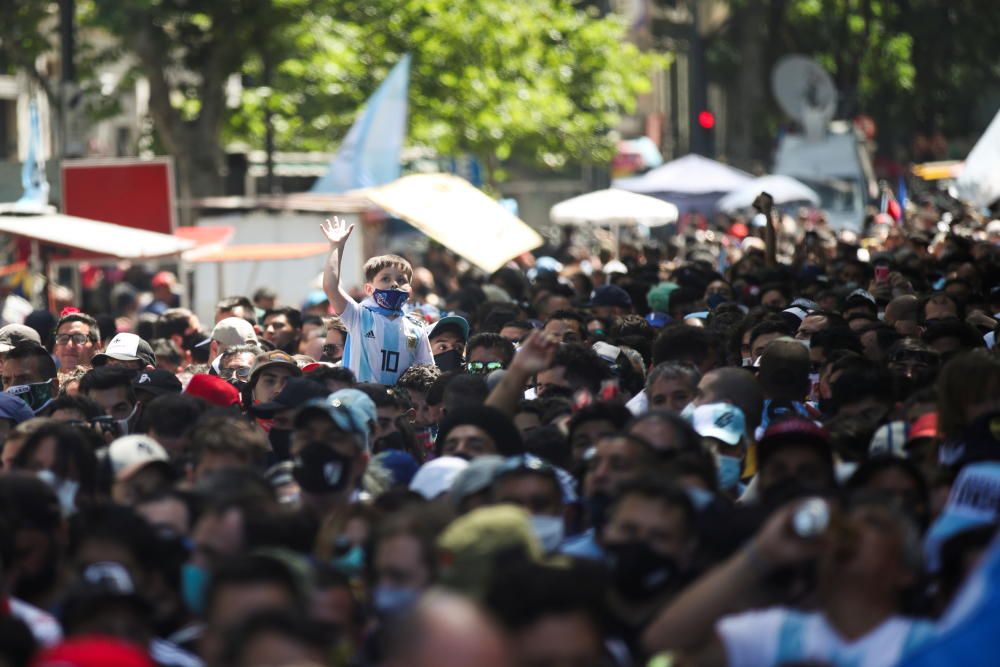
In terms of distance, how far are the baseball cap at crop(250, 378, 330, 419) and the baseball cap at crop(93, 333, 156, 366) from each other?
7.88 feet

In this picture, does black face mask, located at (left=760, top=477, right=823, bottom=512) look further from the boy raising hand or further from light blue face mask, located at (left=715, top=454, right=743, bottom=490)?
the boy raising hand

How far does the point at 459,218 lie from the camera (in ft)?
48.5

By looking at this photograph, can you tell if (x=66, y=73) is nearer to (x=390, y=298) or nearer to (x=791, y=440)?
(x=390, y=298)

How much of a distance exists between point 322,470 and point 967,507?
7.23ft

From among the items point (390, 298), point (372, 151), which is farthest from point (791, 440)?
point (372, 151)

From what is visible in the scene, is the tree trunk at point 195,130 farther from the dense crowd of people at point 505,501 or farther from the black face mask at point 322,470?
the black face mask at point 322,470

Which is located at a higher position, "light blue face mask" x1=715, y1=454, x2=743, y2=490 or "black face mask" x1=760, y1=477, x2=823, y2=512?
"black face mask" x1=760, y1=477, x2=823, y2=512

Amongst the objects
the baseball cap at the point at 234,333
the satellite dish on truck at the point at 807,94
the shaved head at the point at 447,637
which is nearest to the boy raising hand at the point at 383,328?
the baseball cap at the point at 234,333

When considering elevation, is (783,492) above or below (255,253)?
above

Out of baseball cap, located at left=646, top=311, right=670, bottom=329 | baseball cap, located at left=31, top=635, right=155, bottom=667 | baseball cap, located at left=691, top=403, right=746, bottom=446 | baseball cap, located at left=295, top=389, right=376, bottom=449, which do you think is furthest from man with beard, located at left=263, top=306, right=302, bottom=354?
baseball cap, located at left=31, top=635, right=155, bottom=667

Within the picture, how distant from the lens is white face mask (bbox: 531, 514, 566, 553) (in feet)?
19.9

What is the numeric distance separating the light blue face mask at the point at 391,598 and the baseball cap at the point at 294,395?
316 centimetres

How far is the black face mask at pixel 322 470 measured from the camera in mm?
6812

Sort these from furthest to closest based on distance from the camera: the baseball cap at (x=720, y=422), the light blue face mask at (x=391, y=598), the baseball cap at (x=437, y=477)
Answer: the baseball cap at (x=720, y=422) → the baseball cap at (x=437, y=477) → the light blue face mask at (x=391, y=598)
